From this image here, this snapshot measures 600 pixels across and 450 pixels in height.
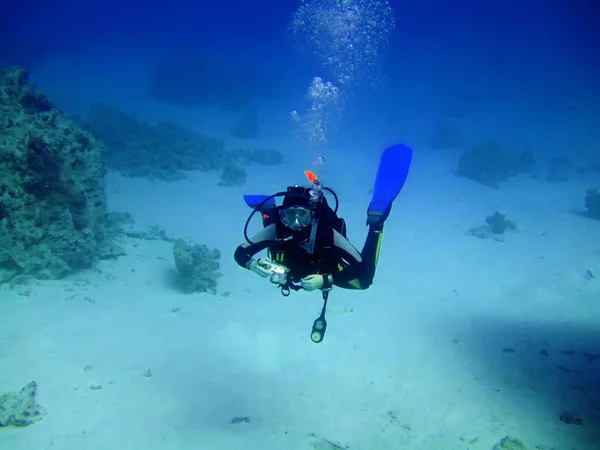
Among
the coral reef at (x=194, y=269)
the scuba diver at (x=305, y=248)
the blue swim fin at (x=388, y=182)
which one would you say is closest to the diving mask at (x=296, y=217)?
the scuba diver at (x=305, y=248)

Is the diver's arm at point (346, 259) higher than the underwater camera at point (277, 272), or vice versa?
the diver's arm at point (346, 259)

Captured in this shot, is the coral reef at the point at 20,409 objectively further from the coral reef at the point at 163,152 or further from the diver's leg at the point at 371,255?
the coral reef at the point at 163,152

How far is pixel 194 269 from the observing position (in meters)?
8.49

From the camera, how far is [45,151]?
24.4 feet

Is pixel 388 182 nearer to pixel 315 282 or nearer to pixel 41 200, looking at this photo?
pixel 315 282

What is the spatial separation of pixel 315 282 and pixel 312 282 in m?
0.04

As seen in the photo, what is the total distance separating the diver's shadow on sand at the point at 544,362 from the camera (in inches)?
207

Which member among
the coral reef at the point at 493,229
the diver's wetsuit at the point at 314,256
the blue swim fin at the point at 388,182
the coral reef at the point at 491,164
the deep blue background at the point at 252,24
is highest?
the deep blue background at the point at 252,24

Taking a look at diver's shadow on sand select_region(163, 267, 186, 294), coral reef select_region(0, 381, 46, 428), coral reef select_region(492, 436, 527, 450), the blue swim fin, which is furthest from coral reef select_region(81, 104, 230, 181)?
coral reef select_region(492, 436, 527, 450)

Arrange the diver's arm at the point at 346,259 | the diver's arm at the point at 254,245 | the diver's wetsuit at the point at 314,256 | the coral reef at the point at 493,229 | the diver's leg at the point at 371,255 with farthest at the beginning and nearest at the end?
the coral reef at the point at 493,229 → the diver's leg at the point at 371,255 → the diver's arm at the point at 254,245 → the diver's arm at the point at 346,259 → the diver's wetsuit at the point at 314,256

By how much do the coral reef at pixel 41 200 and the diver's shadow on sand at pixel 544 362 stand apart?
8.76 metres

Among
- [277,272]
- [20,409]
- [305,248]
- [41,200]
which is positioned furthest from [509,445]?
[41,200]

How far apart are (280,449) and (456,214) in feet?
42.6

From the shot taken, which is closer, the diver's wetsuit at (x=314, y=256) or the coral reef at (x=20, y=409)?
the diver's wetsuit at (x=314, y=256)
